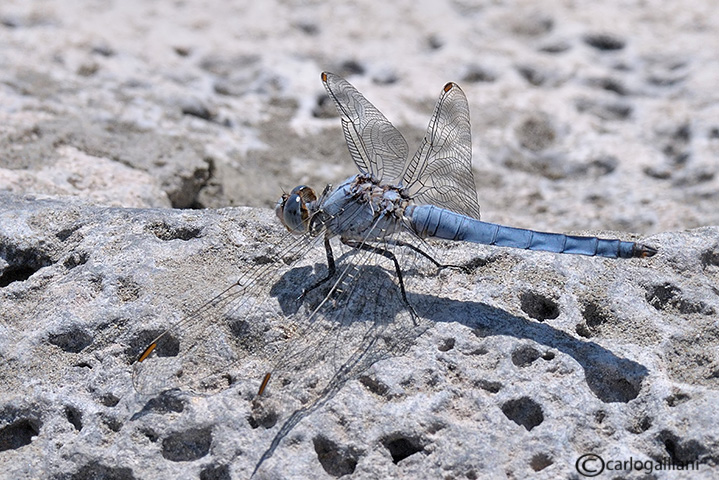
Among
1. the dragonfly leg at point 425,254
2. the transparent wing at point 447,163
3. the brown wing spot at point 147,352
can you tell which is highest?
the transparent wing at point 447,163

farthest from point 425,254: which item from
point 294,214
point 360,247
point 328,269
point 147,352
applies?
point 147,352

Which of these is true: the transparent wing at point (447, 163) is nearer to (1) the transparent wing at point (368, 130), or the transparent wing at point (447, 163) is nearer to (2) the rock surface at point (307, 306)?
(1) the transparent wing at point (368, 130)

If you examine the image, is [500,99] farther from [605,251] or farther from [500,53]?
[605,251]

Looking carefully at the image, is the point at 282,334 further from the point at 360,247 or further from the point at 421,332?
the point at 360,247

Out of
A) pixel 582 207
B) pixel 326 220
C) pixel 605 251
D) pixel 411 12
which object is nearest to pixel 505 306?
pixel 605 251

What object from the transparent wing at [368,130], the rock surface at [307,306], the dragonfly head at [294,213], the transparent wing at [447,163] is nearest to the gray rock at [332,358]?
the rock surface at [307,306]

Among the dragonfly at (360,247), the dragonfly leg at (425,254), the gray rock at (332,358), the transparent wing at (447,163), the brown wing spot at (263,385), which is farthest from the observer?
the transparent wing at (447,163)
